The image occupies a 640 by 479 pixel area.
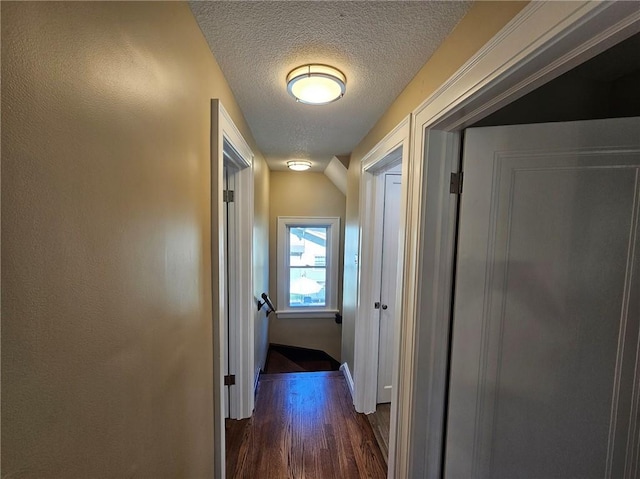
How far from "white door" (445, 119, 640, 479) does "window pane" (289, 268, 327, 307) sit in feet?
10.2

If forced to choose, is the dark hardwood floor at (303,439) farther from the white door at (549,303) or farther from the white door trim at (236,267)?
the white door at (549,303)

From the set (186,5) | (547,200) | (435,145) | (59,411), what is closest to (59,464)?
(59,411)

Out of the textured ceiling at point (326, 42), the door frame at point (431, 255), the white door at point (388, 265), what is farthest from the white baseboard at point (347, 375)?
the textured ceiling at point (326, 42)

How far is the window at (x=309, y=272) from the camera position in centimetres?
413

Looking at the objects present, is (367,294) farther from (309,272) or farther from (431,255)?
(309,272)

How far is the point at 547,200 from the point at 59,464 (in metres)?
1.53

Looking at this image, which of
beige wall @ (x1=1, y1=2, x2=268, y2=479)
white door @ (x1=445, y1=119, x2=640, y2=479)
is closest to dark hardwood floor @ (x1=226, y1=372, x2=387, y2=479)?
white door @ (x1=445, y1=119, x2=640, y2=479)

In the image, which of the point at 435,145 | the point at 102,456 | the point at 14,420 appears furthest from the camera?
the point at 435,145

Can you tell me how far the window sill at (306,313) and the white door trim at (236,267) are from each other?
1.96 meters

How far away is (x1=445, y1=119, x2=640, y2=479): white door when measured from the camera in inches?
37.0

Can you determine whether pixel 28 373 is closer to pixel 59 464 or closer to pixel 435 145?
pixel 59 464

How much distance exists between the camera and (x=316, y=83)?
4.09 feet

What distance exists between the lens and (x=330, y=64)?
118cm

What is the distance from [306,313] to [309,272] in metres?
0.64
